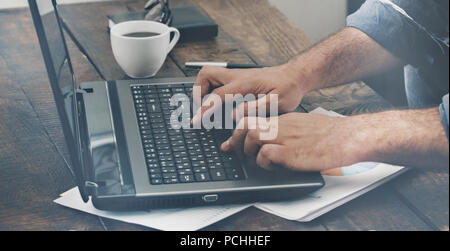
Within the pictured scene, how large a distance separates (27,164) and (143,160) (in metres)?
0.16

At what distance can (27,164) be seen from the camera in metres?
0.70

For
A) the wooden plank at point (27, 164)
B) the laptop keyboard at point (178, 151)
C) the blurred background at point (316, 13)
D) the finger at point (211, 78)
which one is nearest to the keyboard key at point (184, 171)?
the laptop keyboard at point (178, 151)

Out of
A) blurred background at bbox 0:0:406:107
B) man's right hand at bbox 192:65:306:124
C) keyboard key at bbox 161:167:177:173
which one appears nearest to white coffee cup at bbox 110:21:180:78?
man's right hand at bbox 192:65:306:124

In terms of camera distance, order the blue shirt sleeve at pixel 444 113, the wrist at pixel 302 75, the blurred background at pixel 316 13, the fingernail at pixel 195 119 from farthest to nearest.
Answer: the blurred background at pixel 316 13, the wrist at pixel 302 75, the fingernail at pixel 195 119, the blue shirt sleeve at pixel 444 113

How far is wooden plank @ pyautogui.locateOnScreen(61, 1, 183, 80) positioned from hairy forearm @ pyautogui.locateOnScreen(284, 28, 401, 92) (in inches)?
8.9

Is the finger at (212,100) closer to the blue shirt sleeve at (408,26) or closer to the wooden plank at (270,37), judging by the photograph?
the wooden plank at (270,37)

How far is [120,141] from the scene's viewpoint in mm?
694

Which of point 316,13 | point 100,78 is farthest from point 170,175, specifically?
point 316,13

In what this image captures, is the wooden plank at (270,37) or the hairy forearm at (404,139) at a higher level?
the hairy forearm at (404,139)

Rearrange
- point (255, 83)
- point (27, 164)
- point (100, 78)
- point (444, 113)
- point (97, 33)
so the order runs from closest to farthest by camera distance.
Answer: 1. point (444, 113)
2. point (27, 164)
3. point (255, 83)
4. point (100, 78)
5. point (97, 33)

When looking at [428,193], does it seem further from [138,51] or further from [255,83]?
[138,51]

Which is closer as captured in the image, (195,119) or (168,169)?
(168,169)

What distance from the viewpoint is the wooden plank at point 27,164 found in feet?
1.96
